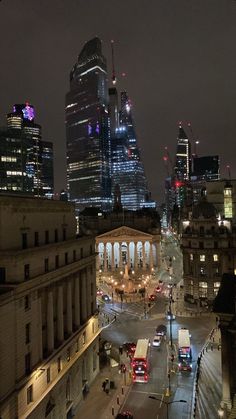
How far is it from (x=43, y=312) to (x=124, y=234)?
110597 millimetres

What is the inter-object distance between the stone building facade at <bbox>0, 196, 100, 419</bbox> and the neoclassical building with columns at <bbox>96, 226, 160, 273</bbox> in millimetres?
93938

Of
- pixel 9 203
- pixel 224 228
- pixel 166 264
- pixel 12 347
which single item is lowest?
pixel 166 264

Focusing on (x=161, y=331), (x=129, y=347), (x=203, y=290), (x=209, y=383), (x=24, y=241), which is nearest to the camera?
(x=24, y=241)

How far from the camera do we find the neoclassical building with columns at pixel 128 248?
497 feet

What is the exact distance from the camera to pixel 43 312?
4228cm

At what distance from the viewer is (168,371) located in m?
54.0

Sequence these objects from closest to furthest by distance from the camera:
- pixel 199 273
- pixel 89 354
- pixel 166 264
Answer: pixel 89 354 → pixel 199 273 → pixel 166 264

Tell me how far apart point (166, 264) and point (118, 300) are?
2517 inches

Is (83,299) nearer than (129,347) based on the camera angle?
Yes

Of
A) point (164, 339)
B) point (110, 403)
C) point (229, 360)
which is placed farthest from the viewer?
point (164, 339)

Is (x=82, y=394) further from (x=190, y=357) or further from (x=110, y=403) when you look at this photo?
(x=190, y=357)

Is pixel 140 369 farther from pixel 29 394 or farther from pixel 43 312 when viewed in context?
pixel 29 394

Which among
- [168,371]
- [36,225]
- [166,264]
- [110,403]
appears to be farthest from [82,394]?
[166,264]

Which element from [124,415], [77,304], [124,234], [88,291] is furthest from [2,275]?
[124,234]
